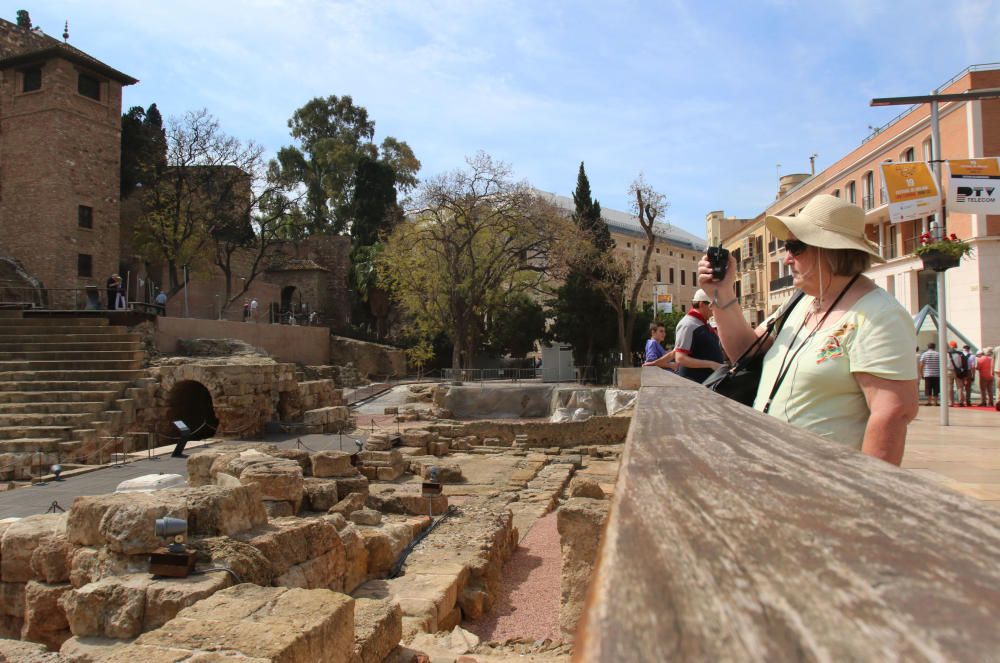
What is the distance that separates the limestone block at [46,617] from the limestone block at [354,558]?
2147 millimetres

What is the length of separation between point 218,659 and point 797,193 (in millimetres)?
38339

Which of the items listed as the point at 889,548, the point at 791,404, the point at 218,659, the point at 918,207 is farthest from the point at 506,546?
the point at 918,207

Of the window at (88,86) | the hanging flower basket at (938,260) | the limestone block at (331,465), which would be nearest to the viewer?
the limestone block at (331,465)

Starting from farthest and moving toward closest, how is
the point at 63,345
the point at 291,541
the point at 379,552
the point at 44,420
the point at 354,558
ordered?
the point at 63,345 < the point at 44,420 < the point at 379,552 < the point at 354,558 < the point at 291,541

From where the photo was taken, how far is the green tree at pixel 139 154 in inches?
1395

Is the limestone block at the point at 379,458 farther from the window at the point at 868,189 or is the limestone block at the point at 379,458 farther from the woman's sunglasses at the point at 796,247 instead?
the window at the point at 868,189

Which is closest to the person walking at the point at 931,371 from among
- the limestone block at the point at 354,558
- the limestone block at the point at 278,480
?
the limestone block at the point at 354,558

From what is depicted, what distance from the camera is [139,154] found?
35.8 metres

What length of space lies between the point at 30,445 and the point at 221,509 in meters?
11.4

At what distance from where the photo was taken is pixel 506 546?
820cm

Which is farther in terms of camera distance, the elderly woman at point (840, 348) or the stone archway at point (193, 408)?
the stone archway at point (193, 408)

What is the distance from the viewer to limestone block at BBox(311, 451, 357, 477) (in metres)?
9.96

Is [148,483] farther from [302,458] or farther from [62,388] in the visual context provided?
[62,388]

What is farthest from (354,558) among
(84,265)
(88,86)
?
(88,86)
